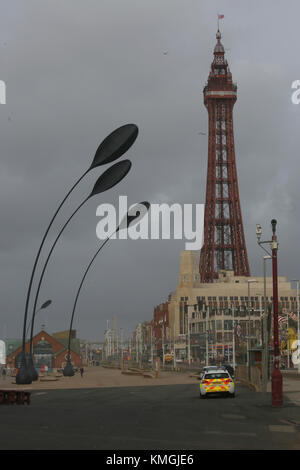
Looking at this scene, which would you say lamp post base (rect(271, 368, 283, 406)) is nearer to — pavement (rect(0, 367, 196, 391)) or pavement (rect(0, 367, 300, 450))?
pavement (rect(0, 367, 300, 450))

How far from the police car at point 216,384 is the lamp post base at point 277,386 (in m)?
7.62

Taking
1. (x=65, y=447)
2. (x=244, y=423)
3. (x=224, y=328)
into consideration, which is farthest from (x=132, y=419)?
(x=224, y=328)

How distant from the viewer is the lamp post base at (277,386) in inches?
1108

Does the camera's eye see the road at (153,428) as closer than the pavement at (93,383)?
Yes

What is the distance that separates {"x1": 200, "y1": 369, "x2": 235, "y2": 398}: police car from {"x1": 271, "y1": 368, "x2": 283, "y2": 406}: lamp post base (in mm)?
7615

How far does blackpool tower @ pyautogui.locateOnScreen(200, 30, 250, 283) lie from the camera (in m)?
172

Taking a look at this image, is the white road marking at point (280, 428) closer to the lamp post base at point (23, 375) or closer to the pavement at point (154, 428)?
the pavement at point (154, 428)

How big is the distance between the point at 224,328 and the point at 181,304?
2642 cm

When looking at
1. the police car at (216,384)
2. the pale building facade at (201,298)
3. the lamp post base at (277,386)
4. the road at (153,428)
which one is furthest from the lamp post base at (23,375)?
the pale building facade at (201,298)

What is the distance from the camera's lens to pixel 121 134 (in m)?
36.4

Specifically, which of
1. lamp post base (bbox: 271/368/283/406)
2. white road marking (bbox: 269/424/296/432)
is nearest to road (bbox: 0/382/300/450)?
white road marking (bbox: 269/424/296/432)

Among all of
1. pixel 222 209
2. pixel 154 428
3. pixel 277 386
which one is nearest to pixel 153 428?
pixel 154 428
